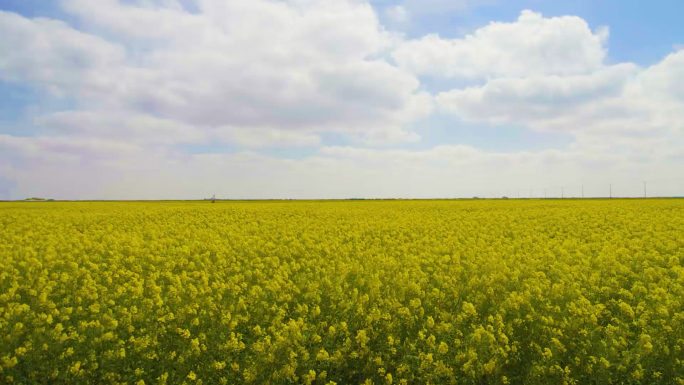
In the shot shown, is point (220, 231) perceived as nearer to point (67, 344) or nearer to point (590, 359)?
point (67, 344)

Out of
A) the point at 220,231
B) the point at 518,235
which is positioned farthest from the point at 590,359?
the point at 220,231

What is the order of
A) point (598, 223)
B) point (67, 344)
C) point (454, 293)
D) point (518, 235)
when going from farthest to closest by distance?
point (598, 223), point (518, 235), point (454, 293), point (67, 344)

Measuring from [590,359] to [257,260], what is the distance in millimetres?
8660

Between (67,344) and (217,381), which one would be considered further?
(67,344)

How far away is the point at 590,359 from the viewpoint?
669 centimetres

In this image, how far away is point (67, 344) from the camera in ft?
23.5

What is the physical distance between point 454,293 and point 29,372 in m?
7.92

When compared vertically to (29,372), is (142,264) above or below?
above

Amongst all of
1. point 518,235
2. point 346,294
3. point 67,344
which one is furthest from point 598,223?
point 67,344

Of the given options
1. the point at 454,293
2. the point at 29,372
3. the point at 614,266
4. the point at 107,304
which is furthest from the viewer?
the point at 614,266

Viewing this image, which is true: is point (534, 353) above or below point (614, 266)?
below

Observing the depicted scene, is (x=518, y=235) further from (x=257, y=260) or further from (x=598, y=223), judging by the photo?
(x=257, y=260)

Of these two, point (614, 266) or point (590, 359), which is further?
point (614, 266)

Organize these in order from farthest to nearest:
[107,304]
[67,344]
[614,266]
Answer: [614,266] < [107,304] < [67,344]
